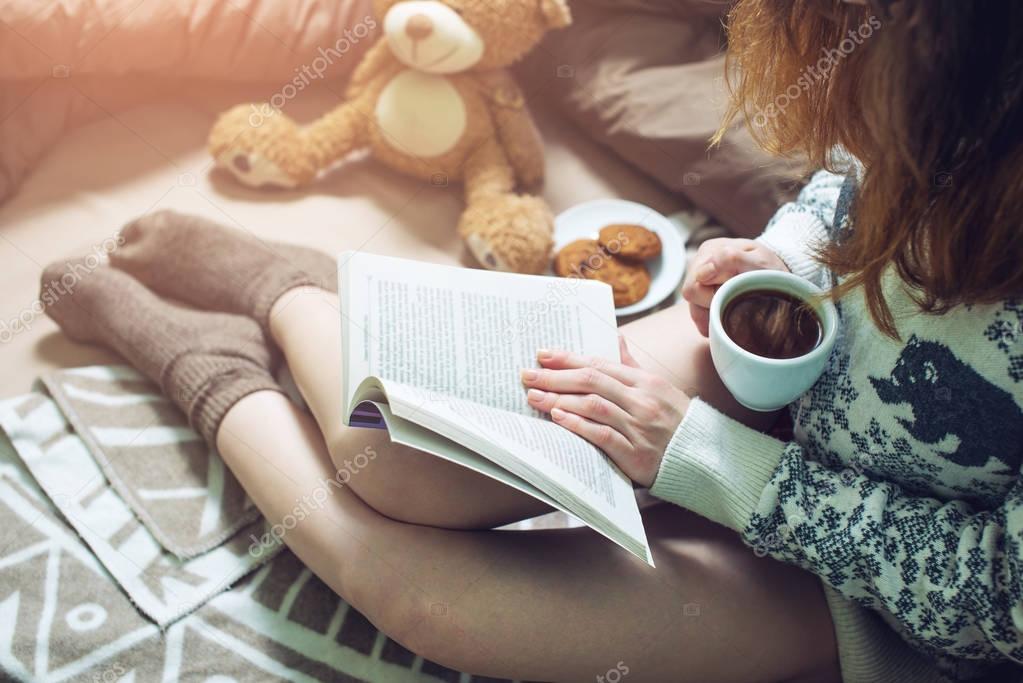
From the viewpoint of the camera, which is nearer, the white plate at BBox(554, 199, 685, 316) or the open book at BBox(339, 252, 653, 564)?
the open book at BBox(339, 252, 653, 564)

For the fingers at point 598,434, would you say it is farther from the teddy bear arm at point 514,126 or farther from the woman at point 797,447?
the teddy bear arm at point 514,126

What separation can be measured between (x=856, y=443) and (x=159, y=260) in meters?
0.75

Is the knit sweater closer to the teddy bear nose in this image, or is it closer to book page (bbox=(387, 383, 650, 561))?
book page (bbox=(387, 383, 650, 561))

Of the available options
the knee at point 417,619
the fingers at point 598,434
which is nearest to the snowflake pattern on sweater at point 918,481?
the fingers at point 598,434

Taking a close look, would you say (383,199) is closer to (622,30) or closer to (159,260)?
(159,260)

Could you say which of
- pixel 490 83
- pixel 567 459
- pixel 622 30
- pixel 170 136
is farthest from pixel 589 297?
pixel 170 136

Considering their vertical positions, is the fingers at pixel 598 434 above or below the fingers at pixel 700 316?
below

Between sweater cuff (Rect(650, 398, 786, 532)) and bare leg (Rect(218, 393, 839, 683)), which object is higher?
sweater cuff (Rect(650, 398, 786, 532))

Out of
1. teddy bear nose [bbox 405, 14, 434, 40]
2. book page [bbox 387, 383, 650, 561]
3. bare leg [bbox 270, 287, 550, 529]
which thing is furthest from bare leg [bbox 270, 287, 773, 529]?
teddy bear nose [bbox 405, 14, 434, 40]

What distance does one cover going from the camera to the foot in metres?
0.90

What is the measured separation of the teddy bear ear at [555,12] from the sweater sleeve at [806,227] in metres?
0.37

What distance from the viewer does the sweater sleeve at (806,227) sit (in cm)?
71

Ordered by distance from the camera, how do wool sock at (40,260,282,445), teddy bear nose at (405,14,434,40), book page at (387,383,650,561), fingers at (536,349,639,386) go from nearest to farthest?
book page at (387,383,650,561)
fingers at (536,349,639,386)
wool sock at (40,260,282,445)
teddy bear nose at (405,14,434,40)

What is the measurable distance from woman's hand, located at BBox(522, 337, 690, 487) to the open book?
0.04 ft
